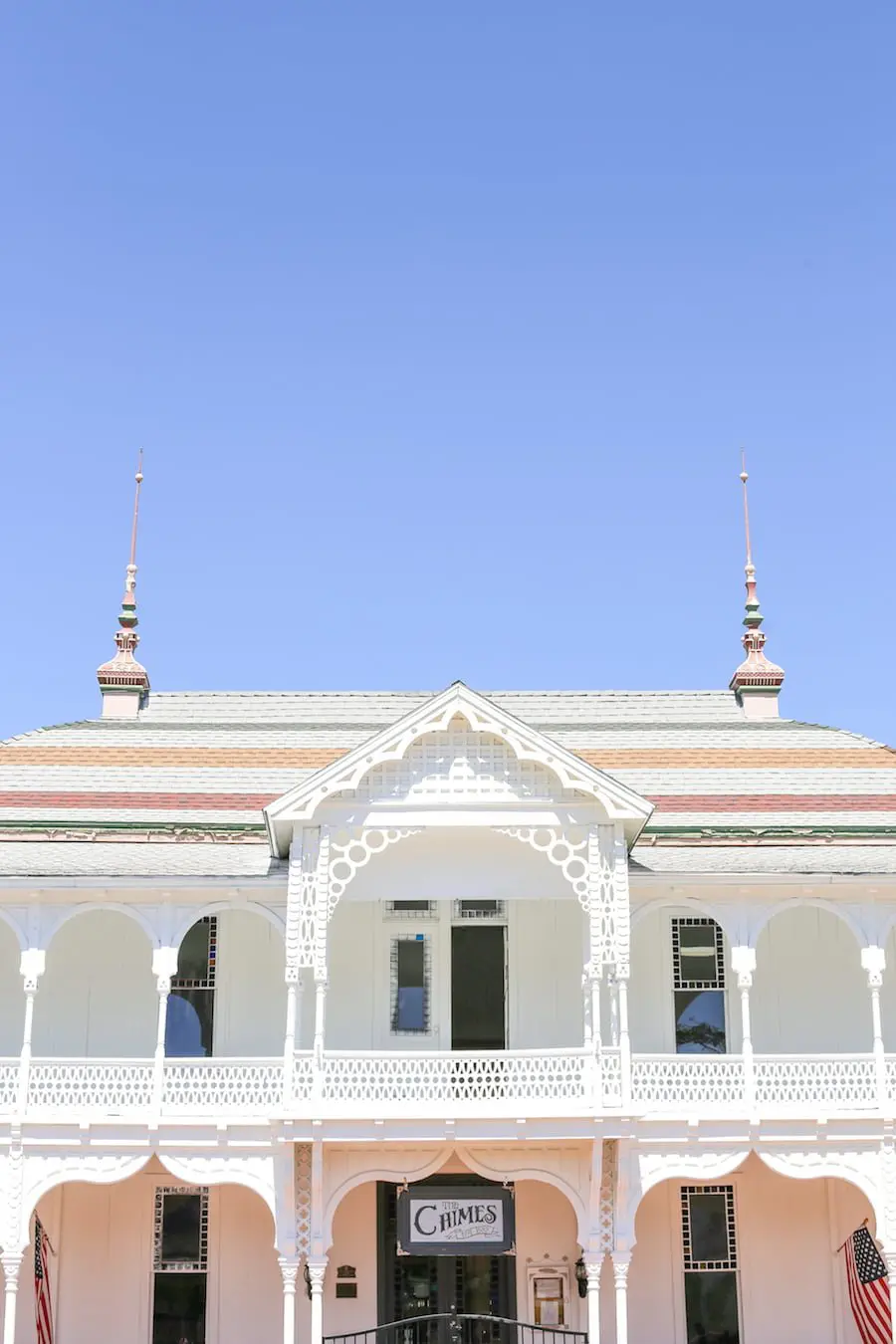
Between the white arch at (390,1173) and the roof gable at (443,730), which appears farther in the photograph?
the white arch at (390,1173)

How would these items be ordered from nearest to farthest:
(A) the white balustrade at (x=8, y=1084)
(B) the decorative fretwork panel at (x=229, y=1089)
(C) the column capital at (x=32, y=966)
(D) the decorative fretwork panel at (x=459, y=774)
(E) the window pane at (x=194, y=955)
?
(D) the decorative fretwork panel at (x=459, y=774) → (B) the decorative fretwork panel at (x=229, y=1089) → (A) the white balustrade at (x=8, y=1084) → (C) the column capital at (x=32, y=966) → (E) the window pane at (x=194, y=955)

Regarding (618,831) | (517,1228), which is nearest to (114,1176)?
(517,1228)

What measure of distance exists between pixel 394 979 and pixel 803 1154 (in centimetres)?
633

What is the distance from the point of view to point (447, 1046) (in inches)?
950

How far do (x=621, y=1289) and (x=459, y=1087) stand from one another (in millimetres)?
3276

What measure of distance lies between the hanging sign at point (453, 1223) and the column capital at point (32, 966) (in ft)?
18.8

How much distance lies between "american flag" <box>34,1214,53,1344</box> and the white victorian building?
287 mm

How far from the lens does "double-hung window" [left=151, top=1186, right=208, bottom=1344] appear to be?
928 inches

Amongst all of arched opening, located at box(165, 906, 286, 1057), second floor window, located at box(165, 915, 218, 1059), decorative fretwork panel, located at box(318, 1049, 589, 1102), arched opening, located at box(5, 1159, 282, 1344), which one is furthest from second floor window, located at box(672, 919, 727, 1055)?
second floor window, located at box(165, 915, 218, 1059)

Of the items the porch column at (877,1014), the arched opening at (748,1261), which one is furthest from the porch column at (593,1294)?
the porch column at (877,1014)

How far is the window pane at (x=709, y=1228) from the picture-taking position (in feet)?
78.5

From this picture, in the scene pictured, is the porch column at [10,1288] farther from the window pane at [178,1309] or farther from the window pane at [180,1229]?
the window pane at [180,1229]

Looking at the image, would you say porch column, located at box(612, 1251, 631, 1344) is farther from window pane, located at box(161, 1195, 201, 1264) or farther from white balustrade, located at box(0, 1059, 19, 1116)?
white balustrade, located at box(0, 1059, 19, 1116)

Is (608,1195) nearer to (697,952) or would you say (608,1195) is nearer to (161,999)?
(697,952)
